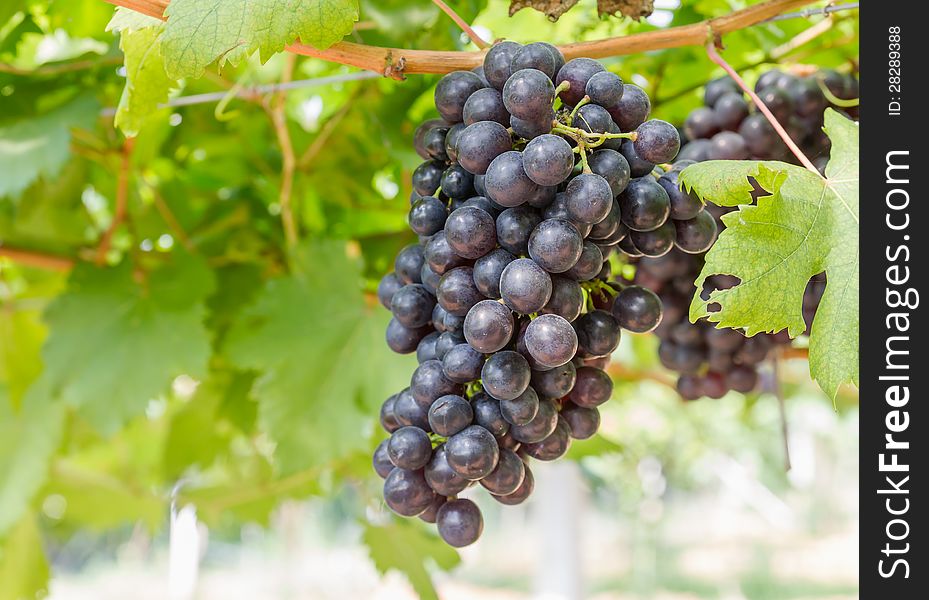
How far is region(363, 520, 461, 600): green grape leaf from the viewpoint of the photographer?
4.03 ft

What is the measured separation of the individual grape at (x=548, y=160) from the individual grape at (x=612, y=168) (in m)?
0.04

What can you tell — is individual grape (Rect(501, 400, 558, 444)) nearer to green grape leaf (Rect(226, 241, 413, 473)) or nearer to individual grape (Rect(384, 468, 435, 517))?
individual grape (Rect(384, 468, 435, 517))

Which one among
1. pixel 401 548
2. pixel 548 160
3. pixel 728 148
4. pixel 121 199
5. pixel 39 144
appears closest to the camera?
pixel 548 160

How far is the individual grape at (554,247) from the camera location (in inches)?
19.1

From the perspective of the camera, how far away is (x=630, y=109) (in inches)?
21.2

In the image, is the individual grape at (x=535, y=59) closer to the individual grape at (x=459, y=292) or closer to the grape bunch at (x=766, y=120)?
the individual grape at (x=459, y=292)

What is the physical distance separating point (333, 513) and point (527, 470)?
39.0 feet

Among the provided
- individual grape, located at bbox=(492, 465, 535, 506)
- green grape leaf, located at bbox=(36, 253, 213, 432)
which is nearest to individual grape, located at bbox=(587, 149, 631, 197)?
individual grape, located at bbox=(492, 465, 535, 506)

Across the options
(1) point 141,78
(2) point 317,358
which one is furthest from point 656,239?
(2) point 317,358

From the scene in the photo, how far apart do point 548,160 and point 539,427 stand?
177mm

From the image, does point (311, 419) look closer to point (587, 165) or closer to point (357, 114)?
point (357, 114)

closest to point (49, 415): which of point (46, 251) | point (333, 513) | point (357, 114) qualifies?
point (46, 251)

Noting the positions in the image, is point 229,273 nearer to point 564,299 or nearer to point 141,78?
point 141,78

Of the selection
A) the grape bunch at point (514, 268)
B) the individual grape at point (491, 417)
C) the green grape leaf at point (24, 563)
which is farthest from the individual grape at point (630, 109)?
the green grape leaf at point (24, 563)
